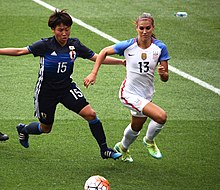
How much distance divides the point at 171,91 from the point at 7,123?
356 cm

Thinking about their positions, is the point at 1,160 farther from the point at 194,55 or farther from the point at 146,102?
the point at 194,55

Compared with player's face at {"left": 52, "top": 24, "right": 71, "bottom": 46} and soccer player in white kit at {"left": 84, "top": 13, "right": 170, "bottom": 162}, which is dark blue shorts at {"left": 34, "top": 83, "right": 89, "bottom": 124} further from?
player's face at {"left": 52, "top": 24, "right": 71, "bottom": 46}

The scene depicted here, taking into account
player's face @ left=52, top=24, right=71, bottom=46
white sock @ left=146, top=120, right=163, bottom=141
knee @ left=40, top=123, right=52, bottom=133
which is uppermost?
player's face @ left=52, top=24, right=71, bottom=46

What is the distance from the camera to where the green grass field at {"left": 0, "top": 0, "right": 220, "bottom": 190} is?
32.6 ft

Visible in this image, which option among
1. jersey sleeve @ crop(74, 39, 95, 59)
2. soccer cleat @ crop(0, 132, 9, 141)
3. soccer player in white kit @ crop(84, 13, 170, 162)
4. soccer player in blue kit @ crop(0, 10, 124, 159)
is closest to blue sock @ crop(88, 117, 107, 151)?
soccer player in blue kit @ crop(0, 10, 124, 159)

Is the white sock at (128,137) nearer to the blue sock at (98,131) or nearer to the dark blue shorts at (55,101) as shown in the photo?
the blue sock at (98,131)

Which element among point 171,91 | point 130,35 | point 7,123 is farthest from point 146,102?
point 130,35

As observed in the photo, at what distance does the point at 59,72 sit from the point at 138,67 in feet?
3.48

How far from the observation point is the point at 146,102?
10094 millimetres

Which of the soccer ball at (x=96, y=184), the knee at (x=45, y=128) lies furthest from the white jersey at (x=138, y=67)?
the soccer ball at (x=96, y=184)

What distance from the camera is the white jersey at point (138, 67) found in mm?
10211

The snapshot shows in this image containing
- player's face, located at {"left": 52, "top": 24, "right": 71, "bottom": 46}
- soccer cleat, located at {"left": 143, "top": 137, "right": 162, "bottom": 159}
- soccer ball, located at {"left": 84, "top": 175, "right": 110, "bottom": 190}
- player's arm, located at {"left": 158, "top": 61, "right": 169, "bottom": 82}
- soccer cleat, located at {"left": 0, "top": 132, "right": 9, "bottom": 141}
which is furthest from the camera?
soccer cleat, located at {"left": 0, "top": 132, "right": 9, "bottom": 141}

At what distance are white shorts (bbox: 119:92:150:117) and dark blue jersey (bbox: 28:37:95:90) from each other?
805 mm

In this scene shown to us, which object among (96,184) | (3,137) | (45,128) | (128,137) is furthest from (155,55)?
(3,137)
